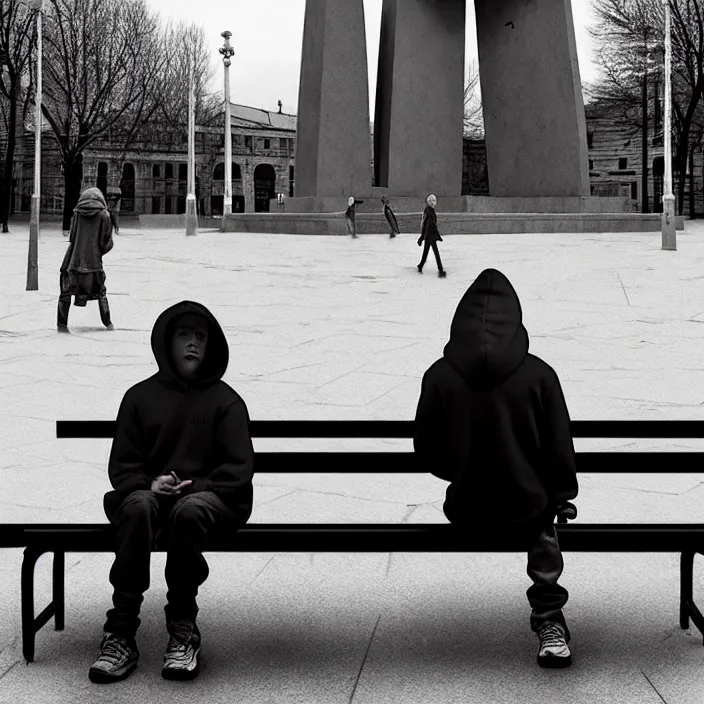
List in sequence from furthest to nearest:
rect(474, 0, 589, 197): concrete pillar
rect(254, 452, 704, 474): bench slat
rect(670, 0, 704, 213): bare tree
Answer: rect(670, 0, 704, 213): bare tree, rect(474, 0, 589, 197): concrete pillar, rect(254, 452, 704, 474): bench slat

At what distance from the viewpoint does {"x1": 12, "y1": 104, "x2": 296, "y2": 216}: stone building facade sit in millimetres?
71500

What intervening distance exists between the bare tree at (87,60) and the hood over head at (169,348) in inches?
1407

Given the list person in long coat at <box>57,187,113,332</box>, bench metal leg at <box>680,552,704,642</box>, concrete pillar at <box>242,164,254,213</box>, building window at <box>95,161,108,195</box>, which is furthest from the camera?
concrete pillar at <box>242,164,254,213</box>

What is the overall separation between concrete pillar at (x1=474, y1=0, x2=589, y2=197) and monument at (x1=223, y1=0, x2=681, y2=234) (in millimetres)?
29

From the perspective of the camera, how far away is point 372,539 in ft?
11.1

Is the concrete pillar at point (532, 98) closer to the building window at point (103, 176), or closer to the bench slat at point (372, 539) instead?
the bench slat at point (372, 539)

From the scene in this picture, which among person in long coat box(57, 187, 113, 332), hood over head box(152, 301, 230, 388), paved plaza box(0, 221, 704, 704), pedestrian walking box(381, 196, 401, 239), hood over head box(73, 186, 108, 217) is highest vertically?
pedestrian walking box(381, 196, 401, 239)

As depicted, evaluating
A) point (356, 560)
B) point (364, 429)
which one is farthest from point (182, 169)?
point (364, 429)

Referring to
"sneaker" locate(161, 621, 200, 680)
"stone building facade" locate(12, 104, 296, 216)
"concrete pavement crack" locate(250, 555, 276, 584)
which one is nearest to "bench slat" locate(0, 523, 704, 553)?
"sneaker" locate(161, 621, 200, 680)

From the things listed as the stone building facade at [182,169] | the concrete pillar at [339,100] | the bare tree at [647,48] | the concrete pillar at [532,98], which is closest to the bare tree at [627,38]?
the bare tree at [647,48]

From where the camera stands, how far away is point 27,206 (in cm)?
7688

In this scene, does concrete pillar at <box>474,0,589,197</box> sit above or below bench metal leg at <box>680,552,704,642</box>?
above

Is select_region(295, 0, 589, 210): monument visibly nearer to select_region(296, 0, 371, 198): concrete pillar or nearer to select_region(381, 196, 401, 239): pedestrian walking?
select_region(296, 0, 371, 198): concrete pillar

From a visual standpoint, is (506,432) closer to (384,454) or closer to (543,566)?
(543,566)
